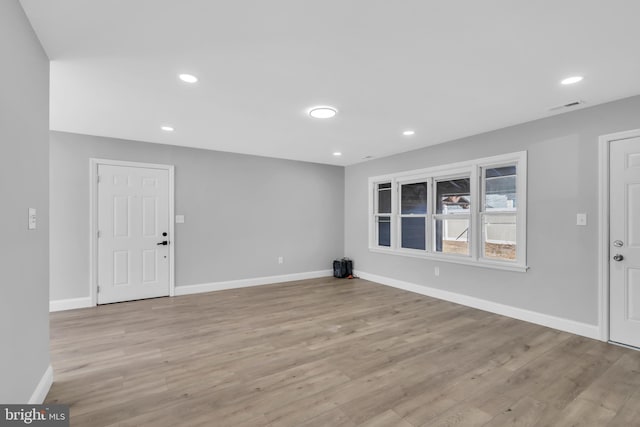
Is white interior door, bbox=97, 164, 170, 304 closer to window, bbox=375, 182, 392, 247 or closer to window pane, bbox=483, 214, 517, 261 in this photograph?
window, bbox=375, 182, 392, 247

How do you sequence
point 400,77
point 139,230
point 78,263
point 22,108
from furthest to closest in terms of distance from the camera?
point 139,230 < point 78,263 < point 400,77 < point 22,108

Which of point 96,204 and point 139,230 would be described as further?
point 139,230

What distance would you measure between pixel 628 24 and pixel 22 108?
3.77 metres

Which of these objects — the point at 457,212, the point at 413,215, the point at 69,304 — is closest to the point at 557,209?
the point at 457,212

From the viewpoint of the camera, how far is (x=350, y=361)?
109 inches

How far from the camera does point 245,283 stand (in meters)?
5.71

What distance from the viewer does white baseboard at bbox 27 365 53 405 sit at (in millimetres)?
1989

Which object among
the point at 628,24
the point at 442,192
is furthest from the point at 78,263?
the point at 628,24

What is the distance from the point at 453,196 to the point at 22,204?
500 cm

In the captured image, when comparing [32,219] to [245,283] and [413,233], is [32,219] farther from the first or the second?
[413,233]

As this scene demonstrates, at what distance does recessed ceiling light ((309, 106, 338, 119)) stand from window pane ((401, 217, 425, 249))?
9.22ft

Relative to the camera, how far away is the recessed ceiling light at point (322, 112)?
11.2ft

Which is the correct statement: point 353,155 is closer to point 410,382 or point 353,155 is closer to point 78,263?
point 410,382

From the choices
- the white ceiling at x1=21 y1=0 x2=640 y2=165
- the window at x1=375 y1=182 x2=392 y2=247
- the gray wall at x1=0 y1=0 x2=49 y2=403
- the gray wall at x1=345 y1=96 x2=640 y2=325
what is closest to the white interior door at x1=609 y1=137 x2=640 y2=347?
the gray wall at x1=345 y1=96 x2=640 y2=325
